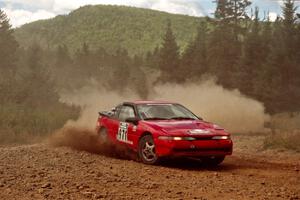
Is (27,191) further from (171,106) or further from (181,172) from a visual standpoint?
(171,106)

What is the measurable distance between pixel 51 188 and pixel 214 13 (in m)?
59.3

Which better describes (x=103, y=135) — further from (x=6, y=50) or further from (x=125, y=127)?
(x=6, y=50)

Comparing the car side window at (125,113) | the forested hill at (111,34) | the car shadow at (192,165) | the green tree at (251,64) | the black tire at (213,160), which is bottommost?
the car shadow at (192,165)

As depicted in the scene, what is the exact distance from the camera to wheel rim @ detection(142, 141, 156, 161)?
10.8 meters

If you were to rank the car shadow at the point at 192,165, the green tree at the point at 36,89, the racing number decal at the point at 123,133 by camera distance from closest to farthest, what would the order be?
the car shadow at the point at 192,165 < the racing number decal at the point at 123,133 < the green tree at the point at 36,89

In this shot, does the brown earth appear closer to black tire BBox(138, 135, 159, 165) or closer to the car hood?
black tire BBox(138, 135, 159, 165)

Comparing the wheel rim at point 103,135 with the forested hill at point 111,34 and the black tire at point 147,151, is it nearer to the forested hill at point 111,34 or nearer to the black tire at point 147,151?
the black tire at point 147,151

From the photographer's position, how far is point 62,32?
189750 millimetres

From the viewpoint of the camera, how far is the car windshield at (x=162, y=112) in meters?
11.8

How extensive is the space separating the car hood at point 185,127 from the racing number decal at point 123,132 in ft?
2.77

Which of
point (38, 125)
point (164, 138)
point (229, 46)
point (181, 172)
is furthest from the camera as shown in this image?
point (229, 46)

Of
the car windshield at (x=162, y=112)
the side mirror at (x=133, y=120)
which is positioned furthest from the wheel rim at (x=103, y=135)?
the side mirror at (x=133, y=120)

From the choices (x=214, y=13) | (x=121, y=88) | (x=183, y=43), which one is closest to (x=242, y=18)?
(x=214, y=13)

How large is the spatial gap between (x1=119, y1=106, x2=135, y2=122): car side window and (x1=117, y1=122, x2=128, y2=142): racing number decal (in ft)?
0.72
